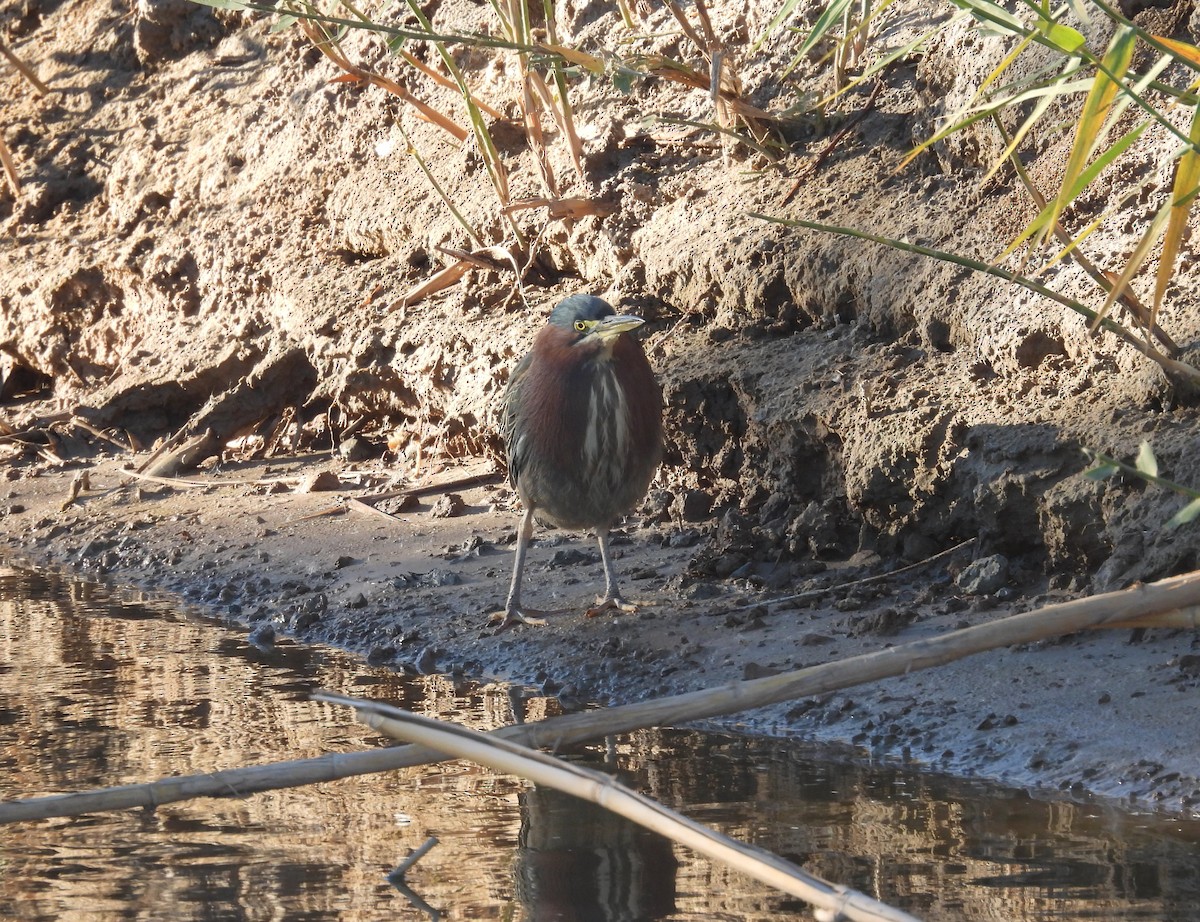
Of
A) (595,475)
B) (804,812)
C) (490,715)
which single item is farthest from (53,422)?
(804,812)

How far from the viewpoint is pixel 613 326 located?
557 centimetres

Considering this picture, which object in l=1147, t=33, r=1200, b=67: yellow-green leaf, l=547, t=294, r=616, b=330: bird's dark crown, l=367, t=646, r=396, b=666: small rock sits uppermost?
l=547, t=294, r=616, b=330: bird's dark crown

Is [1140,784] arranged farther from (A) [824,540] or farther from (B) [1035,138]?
(B) [1035,138]

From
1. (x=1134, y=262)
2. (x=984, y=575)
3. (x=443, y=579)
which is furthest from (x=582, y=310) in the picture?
(x=1134, y=262)

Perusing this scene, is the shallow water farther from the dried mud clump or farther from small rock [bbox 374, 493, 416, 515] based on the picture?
small rock [bbox 374, 493, 416, 515]

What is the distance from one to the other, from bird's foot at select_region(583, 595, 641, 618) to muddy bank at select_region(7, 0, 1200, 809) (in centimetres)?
11

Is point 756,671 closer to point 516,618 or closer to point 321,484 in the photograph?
point 516,618

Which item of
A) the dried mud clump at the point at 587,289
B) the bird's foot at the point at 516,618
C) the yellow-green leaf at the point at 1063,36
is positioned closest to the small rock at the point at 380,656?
the bird's foot at the point at 516,618

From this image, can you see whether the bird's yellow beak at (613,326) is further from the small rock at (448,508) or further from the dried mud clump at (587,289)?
the small rock at (448,508)

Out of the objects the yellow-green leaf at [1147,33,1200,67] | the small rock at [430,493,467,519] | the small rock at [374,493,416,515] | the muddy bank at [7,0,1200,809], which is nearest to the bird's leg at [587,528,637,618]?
the muddy bank at [7,0,1200,809]

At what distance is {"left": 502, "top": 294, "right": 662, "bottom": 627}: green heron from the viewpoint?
18.7 ft

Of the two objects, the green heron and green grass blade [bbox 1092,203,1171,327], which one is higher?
the green heron

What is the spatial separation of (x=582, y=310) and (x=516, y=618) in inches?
46.4

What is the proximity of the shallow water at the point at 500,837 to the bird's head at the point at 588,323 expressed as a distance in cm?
145
